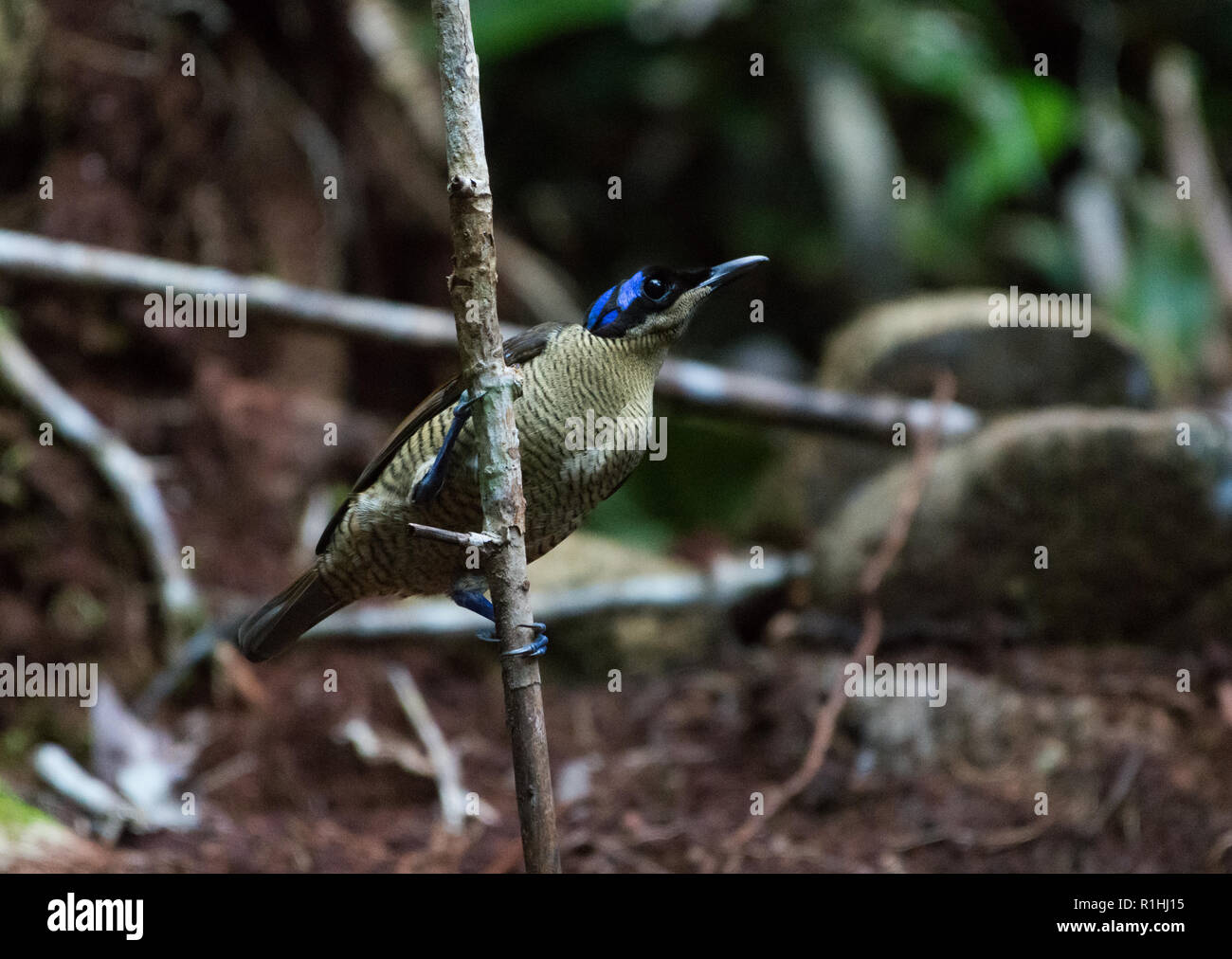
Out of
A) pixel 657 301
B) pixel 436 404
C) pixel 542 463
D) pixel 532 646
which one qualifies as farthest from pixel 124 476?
pixel 532 646

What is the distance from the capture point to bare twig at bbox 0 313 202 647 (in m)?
4.66

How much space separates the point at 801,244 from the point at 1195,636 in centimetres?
576

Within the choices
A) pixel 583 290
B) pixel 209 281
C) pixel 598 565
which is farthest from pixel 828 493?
pixel 583 290

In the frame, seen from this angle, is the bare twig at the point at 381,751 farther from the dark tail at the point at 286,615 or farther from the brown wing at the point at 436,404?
the brown wing at the point at 436,404

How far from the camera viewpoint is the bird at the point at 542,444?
263 centimetres

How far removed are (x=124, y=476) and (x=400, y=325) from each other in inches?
49.0

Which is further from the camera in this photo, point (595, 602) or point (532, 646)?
point (595, 602)

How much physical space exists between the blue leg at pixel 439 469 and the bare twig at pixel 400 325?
7.47 feet

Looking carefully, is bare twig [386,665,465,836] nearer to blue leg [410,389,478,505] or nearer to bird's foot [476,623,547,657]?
blue leg [410,389,478,505]

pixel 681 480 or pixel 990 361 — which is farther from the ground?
pixel 990 361

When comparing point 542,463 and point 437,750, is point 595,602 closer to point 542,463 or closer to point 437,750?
point 437,750

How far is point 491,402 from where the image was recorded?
2240 mm

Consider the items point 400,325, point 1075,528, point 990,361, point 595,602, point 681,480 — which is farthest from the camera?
point 681,480

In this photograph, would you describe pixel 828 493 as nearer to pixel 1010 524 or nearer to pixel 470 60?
pixel 1010 524
